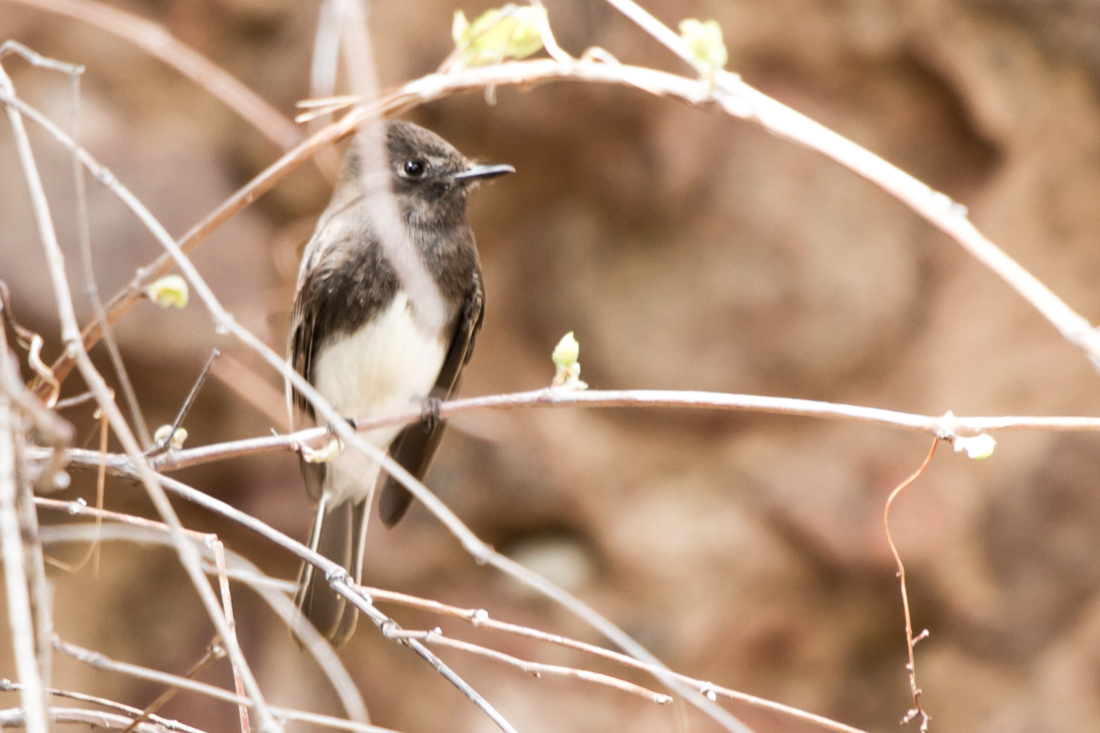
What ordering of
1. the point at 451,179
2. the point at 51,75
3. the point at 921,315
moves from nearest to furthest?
the point at 451,179, the point at 51,75, the point at 921,315

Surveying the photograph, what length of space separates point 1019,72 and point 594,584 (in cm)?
202

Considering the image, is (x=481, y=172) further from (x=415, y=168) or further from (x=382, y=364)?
(x=382, y=364)

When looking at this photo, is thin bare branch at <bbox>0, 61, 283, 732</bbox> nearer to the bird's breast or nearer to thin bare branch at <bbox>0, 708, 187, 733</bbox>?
thin bare branch at <bbox>0, 708, 187, 733</bbox>

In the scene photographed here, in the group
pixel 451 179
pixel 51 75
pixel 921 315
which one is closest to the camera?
pixel 451 179

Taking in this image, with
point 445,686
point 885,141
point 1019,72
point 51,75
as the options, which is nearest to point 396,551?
point 445,686

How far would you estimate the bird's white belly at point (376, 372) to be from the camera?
1934 millimetres

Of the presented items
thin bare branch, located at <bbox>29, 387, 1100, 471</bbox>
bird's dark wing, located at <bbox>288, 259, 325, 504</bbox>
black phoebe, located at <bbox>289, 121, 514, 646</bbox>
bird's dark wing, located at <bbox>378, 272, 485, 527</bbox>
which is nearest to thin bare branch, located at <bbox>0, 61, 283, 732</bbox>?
thin bare branch, located at <bbox>29, 387, 1100, 471</bbox>

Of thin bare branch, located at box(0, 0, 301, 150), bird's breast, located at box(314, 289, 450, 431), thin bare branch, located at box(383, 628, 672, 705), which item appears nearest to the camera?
thin bare branch, located at box(0, 0, 301, 150)

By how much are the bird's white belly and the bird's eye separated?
0.87 ft

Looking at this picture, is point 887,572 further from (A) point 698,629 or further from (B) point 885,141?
(B) point 885,141

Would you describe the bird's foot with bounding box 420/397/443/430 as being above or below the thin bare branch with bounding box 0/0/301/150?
above

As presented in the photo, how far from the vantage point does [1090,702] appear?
296 cm

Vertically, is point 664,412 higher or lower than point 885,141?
lower

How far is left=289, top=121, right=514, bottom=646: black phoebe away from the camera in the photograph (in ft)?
6.13
